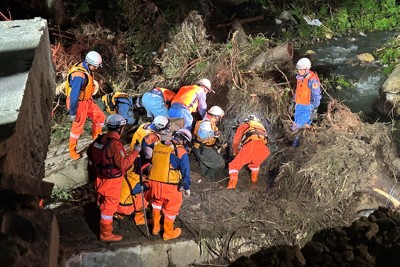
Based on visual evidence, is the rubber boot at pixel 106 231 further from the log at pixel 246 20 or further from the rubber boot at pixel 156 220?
the log at pixel 246 20

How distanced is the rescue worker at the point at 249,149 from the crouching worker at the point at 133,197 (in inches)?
69.3

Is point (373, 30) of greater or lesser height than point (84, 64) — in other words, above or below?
below

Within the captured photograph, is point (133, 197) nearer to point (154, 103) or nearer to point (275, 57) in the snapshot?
point (154, 103)

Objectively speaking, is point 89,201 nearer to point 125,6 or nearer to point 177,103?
point 177,103

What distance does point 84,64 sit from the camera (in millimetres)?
7234

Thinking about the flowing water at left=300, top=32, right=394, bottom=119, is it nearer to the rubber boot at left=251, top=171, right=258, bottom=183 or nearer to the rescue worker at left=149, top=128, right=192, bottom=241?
the rubber boot at left=251, top=171, right=258, bottom=183

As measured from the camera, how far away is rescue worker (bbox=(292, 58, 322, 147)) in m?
8.40

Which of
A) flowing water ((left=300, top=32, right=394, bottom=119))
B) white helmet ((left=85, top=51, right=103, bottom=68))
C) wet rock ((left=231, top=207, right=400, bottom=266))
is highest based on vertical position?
wet rock ((left=231, top=207, right=400, bottom=266))

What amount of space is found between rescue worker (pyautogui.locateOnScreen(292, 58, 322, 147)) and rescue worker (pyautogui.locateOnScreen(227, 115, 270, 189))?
1.09 m

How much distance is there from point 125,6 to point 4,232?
1058 cm

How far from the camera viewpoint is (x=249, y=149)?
23.6 feet

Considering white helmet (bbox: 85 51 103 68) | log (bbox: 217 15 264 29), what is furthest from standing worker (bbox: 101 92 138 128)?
log (bbox: 217 15 264 29)

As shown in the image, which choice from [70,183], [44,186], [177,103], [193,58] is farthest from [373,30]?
[44,186]

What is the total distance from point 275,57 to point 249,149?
2.99 metres
